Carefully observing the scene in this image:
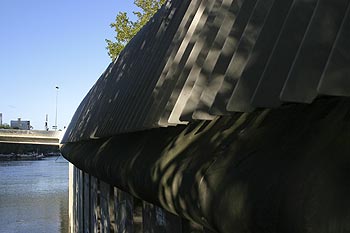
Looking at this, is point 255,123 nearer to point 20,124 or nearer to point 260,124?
point 260,124

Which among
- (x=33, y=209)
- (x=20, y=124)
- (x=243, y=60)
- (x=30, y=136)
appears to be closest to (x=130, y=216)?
(x=243, y=60)

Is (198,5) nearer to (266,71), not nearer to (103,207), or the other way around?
(266,71)

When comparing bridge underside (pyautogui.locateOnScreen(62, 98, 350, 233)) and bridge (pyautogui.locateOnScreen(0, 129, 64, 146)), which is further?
bridge (pyautogui.locateOnScreen(0, 129, 64, 146))

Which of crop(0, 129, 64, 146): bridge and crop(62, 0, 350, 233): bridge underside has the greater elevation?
crop(62, 0, 350, 233): bridge underside

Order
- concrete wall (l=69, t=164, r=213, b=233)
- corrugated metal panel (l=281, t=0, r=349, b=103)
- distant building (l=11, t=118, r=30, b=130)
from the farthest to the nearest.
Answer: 1. distant building (l=11, t=118, r=30, b=130)
2. concrete wall (l=69, t=164, r=213, b=233)
3. corrugated metal panel (l=281, t=0, r=349, b=103)

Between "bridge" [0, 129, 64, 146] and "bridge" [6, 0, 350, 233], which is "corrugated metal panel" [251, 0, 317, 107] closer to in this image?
"bridge" [6, 0, 350, 233]

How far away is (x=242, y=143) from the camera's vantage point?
2.42m

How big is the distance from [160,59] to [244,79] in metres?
2.81

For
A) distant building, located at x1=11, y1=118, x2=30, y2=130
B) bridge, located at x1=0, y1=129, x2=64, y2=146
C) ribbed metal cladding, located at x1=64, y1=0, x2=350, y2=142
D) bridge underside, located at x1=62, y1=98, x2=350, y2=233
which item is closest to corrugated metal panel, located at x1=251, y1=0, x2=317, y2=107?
ribbed metal cladding, located at x1=64, y1=0, x2=350, y2=142

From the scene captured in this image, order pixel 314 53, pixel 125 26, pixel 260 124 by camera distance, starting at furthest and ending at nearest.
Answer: pixel 125 26
pixel 260 124
pixel 314 53

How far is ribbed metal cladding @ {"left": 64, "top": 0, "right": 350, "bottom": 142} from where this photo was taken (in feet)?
6.14

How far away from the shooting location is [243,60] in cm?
265

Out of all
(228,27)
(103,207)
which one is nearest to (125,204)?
(103,207)

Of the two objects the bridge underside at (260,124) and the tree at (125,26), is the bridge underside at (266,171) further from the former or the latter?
the tree at (125,26)
